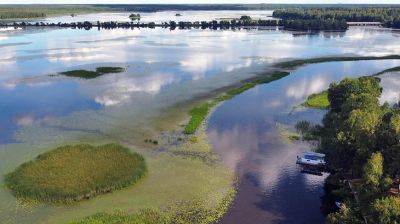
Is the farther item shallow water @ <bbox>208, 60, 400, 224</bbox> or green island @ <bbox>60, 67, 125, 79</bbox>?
green island @ <bbox>60, 67, 125, 79</bbox>

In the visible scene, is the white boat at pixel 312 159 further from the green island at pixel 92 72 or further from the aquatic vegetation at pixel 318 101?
the green island at pixel 92 72

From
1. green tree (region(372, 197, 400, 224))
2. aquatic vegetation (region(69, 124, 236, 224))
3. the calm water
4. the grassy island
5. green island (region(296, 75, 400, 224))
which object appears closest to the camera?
green tree (region(372, 197, 400, 224))

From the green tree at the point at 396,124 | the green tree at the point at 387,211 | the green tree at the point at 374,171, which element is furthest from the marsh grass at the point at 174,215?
the green tree at the point at 396,124

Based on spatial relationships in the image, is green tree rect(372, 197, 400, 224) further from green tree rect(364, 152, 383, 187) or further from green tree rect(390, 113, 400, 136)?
green tree rect(390, 113, 400, 136)

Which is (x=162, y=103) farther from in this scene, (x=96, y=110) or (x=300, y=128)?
(x=300, y=128)

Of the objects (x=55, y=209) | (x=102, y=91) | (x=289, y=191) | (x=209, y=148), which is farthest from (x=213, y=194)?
(x=102, y=91)

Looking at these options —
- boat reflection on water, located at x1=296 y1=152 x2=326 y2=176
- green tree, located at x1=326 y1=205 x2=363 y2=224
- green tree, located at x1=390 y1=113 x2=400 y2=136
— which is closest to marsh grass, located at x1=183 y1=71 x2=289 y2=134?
boat reflection on water, located at x1=296 y1=152 x2=326 y2=176
